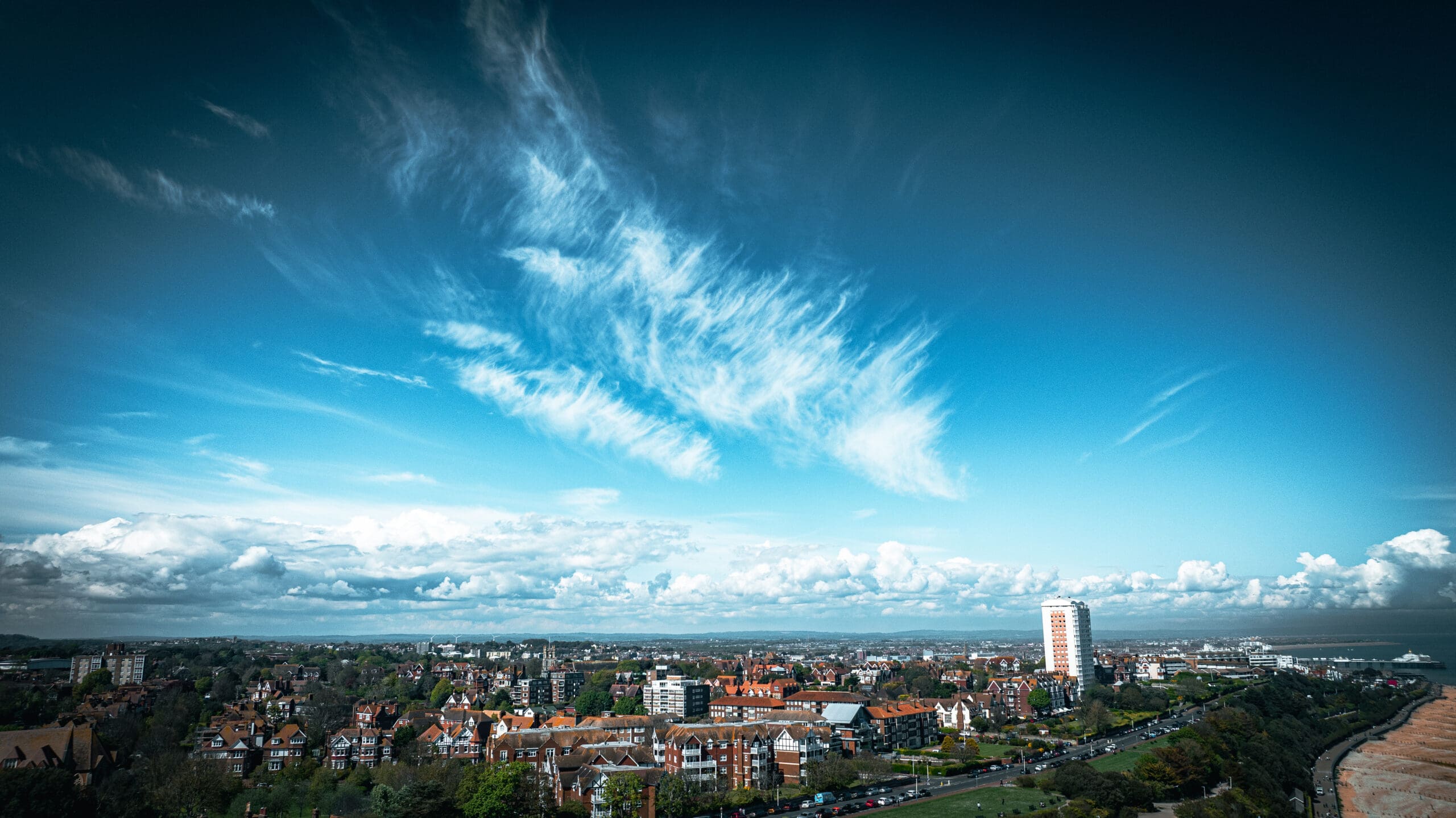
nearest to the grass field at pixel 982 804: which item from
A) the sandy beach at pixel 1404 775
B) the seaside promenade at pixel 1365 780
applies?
the seaside promenade at pixel 1365 780

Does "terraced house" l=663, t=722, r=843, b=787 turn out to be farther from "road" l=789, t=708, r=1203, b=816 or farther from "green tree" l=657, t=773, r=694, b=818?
"road" l=789, t=708, r=1203, b=816

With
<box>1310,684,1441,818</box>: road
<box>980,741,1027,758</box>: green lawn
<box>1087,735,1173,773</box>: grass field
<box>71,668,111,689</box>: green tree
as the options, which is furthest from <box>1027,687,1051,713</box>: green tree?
<box>71,668,111,689</box>: green tree

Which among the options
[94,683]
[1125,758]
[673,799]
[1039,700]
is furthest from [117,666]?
[1125,758]

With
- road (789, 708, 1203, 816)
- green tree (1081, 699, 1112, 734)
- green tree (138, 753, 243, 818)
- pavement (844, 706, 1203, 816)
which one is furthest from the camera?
green tree (1081, 699, 1112, 734)

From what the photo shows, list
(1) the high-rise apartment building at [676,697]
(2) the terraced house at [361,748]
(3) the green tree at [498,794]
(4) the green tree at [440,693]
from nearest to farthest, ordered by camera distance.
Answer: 1. (3) the green tree at [498,794]
2. (2) the terraced house at [361,748]
3. (4) the green tree at [440,693]
4. (1) the high-rise apartment building at [676,697]

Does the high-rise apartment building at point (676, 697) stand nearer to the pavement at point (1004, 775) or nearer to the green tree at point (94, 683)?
the pavement at point (1004, 775)
